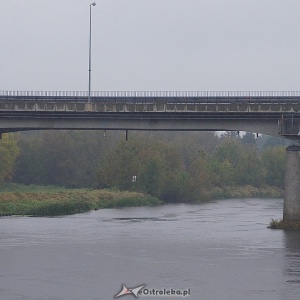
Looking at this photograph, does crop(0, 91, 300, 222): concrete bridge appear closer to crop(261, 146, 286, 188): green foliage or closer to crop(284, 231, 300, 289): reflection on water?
crop(284, 231, 300, 289): reflection on water

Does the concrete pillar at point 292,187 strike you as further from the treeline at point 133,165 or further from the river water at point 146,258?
the treeline at point 133,165

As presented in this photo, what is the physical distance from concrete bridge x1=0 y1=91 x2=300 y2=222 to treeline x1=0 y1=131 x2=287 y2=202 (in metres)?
51.7

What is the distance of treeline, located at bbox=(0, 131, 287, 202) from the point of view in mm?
125625

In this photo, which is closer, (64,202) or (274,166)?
(64,202)

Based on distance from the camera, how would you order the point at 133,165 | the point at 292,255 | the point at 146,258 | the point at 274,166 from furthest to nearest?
the point at 274,166 → the point at 133,165 → the point at 292,255 → the point at 146,258

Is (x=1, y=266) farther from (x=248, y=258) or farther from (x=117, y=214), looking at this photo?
(x=117, y=214)

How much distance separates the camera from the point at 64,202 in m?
91.3

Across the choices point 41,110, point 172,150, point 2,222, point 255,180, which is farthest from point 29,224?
point 255,180

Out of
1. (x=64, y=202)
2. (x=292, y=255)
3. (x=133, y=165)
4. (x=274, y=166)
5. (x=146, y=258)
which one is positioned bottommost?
(x=146, y=258)

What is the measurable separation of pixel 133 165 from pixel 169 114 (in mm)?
60096

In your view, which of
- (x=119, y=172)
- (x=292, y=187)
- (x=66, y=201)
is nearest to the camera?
(x=292, y=187)

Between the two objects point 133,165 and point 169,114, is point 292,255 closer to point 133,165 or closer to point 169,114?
point 169,114

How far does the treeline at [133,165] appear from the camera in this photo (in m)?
126

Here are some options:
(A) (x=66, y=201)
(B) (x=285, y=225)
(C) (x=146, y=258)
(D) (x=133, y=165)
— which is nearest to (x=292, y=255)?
(C) (x=146, y=258)
